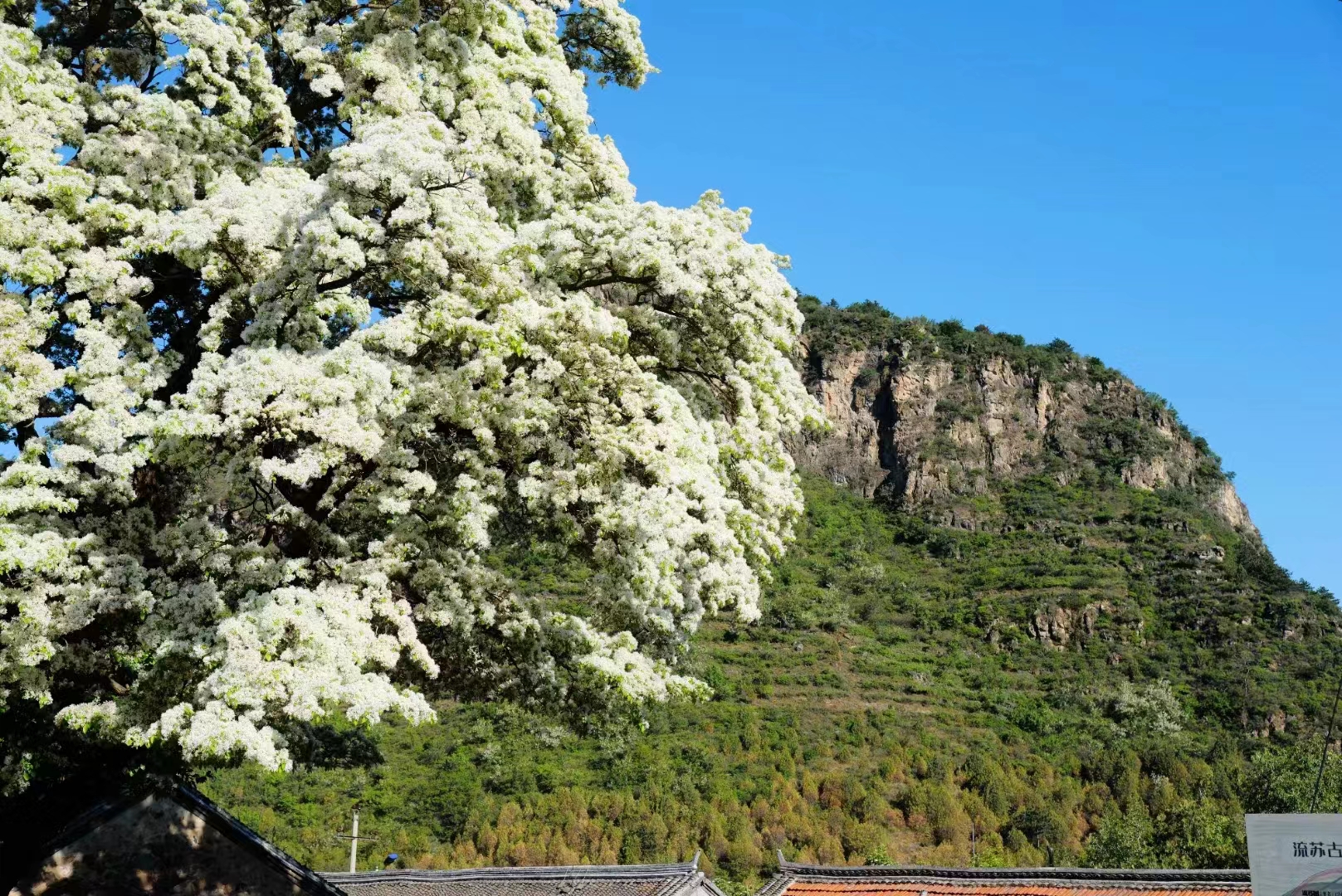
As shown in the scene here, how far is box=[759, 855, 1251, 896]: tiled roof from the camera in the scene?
3002 cm

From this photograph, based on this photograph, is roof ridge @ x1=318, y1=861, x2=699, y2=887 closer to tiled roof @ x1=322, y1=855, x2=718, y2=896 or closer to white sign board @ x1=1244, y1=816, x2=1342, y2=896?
tiled roof @ x1=322, y1=855, x2=718, y2=896

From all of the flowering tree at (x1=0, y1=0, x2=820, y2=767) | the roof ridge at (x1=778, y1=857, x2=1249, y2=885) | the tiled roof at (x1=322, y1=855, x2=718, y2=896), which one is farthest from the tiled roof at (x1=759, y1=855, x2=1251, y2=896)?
the flowering tree at (x1=0, y1=0, x2=820, y2=767)

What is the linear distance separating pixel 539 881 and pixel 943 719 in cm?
5884

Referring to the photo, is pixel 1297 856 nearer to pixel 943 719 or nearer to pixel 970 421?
pixel 943 719

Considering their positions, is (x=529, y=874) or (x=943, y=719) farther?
(x=943, y=719)

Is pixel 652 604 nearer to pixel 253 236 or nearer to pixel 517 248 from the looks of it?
pixel 517 248

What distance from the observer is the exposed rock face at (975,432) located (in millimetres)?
147000

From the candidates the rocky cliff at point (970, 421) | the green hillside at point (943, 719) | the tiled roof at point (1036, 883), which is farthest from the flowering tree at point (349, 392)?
the rocky cliff at point (970, 421)

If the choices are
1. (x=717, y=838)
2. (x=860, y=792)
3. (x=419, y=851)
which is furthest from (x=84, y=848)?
(x=860, y=792)

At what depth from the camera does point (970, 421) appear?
152 meters

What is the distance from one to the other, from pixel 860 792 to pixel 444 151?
205ft

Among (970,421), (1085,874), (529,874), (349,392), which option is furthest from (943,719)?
(349,392)

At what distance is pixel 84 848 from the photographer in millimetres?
14281

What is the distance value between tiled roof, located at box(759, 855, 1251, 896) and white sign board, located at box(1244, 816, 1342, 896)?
20822mm
